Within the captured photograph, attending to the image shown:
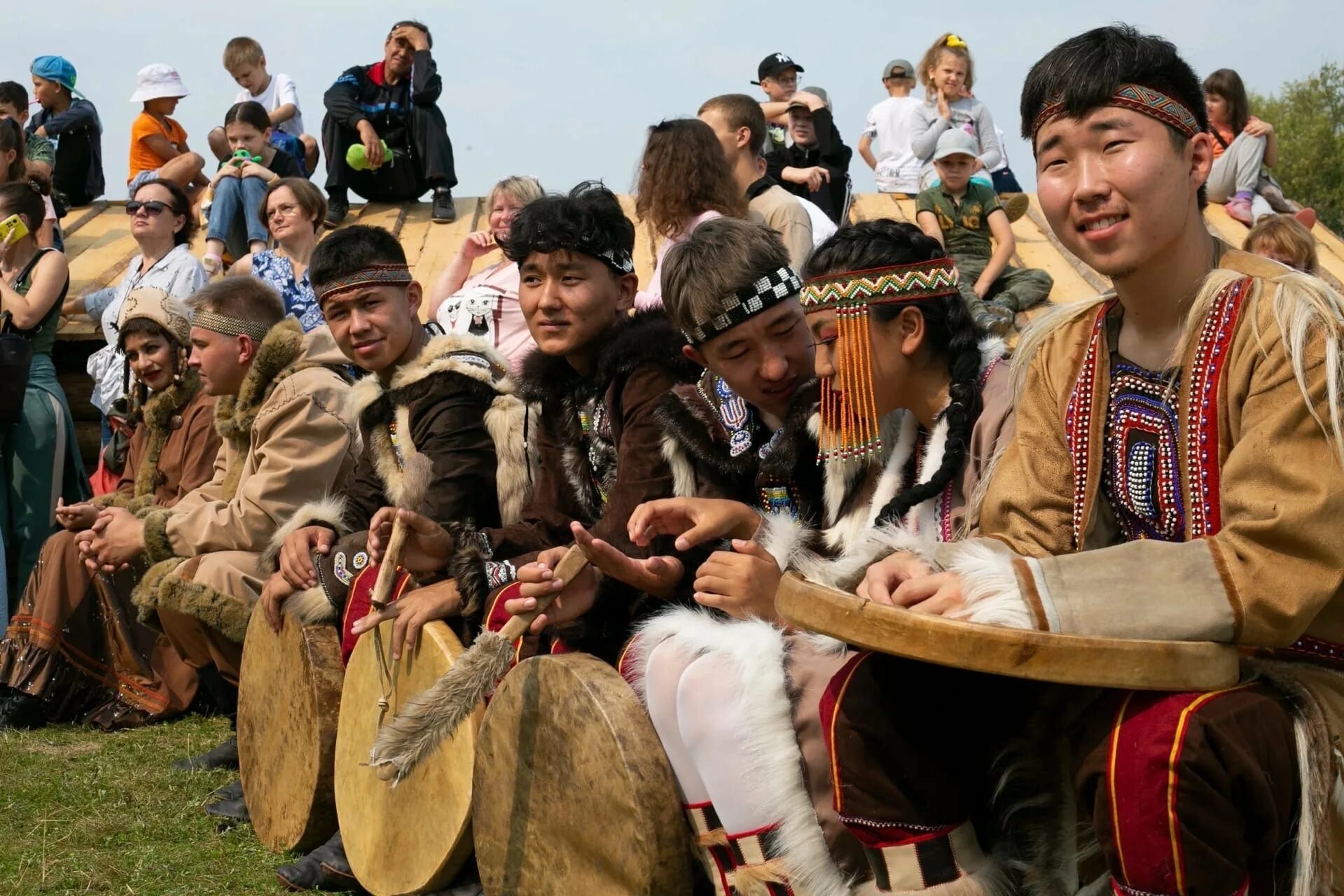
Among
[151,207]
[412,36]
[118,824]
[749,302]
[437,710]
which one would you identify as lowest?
[118,824]

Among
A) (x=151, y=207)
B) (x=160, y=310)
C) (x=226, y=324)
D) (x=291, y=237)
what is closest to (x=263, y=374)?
(x=226, y=324)

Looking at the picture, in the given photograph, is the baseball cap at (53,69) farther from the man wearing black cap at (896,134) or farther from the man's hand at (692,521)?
the man's hand at (692,521)

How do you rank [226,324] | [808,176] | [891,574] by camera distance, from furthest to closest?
[808,176], [226,324], [891,574]

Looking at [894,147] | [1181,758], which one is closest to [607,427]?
[1181,758]

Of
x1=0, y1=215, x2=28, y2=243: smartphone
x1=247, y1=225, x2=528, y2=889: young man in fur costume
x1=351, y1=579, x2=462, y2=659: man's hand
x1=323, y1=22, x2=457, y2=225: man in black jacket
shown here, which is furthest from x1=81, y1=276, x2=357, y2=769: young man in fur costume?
x1=323, y1=22, x2=457, y2=225: man in black jacket

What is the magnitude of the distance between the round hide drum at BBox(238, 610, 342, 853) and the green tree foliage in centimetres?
3172

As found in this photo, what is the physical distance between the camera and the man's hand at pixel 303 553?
424cm

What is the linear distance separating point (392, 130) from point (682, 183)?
645 cm

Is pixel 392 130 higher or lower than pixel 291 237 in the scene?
higher

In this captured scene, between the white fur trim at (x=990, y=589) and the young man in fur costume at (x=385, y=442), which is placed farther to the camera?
the young man in fur costume at (x=385, y=442)

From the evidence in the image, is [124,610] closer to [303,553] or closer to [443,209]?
[303,553]

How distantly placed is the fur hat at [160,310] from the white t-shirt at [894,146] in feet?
17.1

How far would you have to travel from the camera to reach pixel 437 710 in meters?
3.00

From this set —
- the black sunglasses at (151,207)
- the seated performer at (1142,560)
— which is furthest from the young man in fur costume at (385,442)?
the black sunglasses at (151,207)
